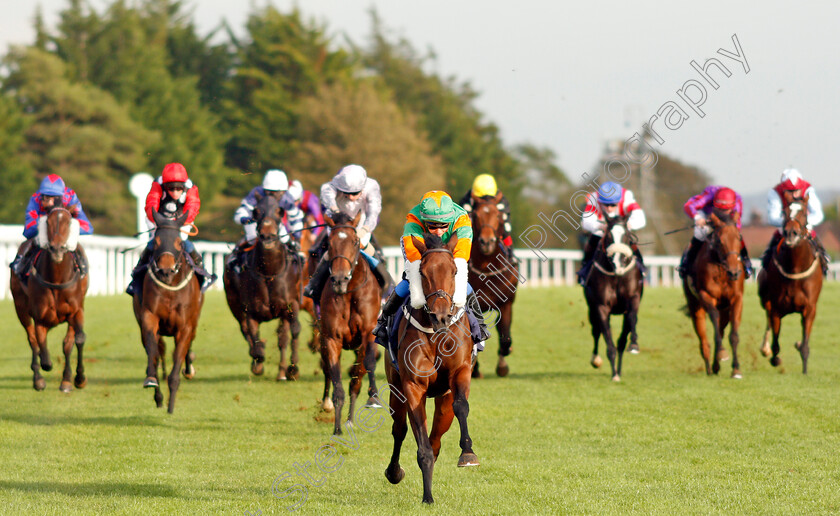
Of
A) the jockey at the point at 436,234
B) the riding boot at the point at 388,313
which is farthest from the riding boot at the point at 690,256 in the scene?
the riding boot at the point at 388,313

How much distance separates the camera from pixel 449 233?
6.49 m

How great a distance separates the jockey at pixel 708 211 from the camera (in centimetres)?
1204

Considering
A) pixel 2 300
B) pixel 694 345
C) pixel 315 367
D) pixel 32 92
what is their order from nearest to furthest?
1. pixel 315 367
2. pixel 694 345
3. pixel 2 300
4. pixel 32 92

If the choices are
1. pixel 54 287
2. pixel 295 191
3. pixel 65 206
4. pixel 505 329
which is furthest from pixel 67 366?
pixel 505 329

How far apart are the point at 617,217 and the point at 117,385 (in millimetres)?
6126

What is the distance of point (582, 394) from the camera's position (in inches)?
435

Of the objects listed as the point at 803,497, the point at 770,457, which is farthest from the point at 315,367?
the point at 803,497

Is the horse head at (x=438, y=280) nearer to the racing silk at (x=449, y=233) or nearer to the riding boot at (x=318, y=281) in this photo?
the racing silk at (x=449, y=233)

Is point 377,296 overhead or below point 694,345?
overhead

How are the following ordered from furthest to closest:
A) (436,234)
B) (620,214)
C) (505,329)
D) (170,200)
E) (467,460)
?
(505,329)
(620,214)
(170,200)
(436,234)
(467,460)

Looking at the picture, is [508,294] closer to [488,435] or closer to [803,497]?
[488,435]

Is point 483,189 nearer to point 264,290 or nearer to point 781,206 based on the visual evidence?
point 264,290

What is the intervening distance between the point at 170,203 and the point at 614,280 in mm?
5213

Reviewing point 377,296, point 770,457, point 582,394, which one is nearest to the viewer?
point 770,457
